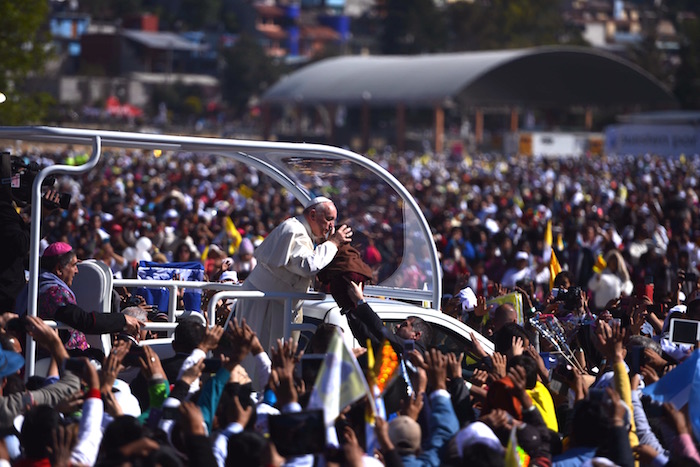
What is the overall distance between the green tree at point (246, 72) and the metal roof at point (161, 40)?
26.5 feet

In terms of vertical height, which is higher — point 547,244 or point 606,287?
point 547,244

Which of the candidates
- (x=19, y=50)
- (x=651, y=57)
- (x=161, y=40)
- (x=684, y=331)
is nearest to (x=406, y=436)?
(x=684, y=331)

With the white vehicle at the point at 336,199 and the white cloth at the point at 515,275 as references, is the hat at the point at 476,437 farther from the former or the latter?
the white cloth at the point at 515,275

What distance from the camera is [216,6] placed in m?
130

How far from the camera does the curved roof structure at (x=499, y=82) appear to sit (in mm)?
63188

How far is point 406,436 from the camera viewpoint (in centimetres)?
523

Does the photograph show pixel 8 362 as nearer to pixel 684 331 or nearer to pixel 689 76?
pixel 684 331

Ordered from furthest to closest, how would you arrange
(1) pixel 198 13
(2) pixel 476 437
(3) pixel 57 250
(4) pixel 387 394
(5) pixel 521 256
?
(1) pixel 198 13 < (5) pixel 521 256 < (3) pixel 57 250 < (4) pixel 387 394 < (2) pixel 476 437

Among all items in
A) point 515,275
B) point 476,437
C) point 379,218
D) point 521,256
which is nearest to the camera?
point 476,437

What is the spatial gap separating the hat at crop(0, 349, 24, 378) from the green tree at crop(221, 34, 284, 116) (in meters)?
101

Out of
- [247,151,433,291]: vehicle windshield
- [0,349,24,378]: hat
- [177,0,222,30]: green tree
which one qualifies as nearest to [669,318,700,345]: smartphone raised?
[247,151,433,291]: vehicle windshield

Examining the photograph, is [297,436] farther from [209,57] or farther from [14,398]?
[209,57]

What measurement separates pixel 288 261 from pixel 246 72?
331 feet

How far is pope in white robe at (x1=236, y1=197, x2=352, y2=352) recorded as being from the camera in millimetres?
6863
